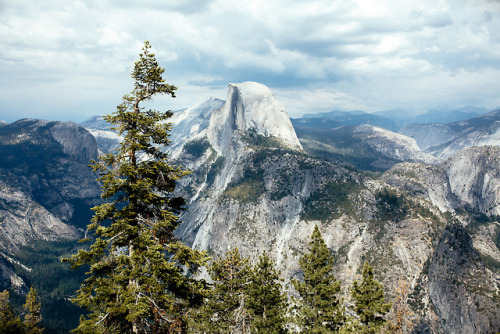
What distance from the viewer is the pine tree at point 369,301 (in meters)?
31.5

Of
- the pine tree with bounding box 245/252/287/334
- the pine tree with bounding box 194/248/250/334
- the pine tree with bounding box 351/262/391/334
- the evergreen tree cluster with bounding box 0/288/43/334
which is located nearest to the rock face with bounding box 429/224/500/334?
the pine tree with bounding box 351/262/391/334

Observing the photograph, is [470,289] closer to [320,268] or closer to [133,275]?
[320,268]

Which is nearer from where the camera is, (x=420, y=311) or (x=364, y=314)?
(x=364, y=314)

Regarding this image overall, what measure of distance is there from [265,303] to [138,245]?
2376cm

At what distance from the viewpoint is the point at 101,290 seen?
1501 cm

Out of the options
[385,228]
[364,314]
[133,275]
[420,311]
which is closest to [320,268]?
[364,314]

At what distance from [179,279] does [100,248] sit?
15.4 ft

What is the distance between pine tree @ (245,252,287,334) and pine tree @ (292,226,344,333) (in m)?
2.89

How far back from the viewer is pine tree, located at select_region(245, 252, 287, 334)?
33.8m

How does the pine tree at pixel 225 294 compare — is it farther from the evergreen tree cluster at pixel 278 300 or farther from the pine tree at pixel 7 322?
the pine tree at pixel 7 322

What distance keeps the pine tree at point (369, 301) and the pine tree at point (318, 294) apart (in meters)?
2.81

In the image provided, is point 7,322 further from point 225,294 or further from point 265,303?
point 265,303

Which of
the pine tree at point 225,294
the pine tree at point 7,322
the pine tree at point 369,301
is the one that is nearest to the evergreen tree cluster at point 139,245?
the pine tree at point 225,294

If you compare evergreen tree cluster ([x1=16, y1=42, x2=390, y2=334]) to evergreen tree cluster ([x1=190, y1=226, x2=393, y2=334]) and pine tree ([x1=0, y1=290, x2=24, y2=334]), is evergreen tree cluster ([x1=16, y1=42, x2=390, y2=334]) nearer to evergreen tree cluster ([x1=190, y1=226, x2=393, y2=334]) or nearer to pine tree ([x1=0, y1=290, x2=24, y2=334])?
evergreen tree cluster ([x1=190, y1=226, x2=393, y2=334])
